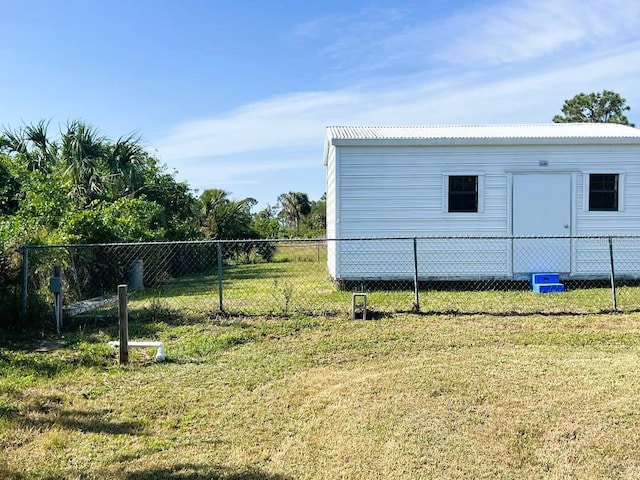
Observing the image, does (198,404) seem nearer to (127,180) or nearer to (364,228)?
(364,228)

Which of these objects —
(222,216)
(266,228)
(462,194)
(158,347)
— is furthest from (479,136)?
(266,228)

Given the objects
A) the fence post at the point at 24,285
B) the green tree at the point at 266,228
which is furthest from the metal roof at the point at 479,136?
the green tree at the point at 266,228

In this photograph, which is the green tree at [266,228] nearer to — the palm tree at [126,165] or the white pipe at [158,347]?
the palm tree at [126,165]

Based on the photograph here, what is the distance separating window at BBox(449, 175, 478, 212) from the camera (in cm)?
1050

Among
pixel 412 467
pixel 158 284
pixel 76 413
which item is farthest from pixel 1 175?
pixel 412 467

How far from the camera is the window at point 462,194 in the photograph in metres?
10.5

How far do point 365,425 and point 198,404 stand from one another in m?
1.38

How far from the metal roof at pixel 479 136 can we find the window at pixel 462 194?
0.77m

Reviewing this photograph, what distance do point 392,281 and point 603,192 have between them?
469cm

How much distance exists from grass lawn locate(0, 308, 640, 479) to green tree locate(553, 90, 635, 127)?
39.6m

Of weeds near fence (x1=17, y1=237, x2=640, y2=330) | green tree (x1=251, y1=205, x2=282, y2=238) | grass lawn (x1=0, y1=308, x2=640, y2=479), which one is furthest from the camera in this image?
green tree (x1=251, y1=205, x2=282, y2=238)

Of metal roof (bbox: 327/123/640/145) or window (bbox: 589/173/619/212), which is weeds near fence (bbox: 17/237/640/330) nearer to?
window (bbox: 589/173/619/212)

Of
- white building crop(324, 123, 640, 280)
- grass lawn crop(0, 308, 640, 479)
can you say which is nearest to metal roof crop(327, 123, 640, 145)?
white building crop(324, 123, 640, 280)

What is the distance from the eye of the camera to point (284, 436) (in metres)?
3.48
